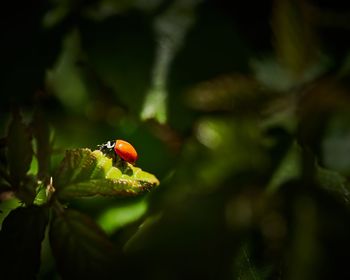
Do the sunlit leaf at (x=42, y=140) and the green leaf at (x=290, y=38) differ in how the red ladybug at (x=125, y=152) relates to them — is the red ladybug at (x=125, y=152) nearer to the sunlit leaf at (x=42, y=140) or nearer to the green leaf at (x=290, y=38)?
the sunlit leaf at (x=42, y=140)

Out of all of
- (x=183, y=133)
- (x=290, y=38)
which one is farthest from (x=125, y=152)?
(x=290, y=38)

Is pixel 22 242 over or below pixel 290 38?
below

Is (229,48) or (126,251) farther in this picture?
(229,48)

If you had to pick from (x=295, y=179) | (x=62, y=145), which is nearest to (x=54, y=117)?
(x=62, y=145)

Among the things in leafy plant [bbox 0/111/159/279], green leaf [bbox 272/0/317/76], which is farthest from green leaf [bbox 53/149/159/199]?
green leaf [bbox 272/0/317/76]

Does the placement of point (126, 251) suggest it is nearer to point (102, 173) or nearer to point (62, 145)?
point (102, 173)

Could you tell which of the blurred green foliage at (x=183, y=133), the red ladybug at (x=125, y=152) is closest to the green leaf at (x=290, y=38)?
the blurred green foliage at (x=183, y=133)

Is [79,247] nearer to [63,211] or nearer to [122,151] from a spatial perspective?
[63,211]
